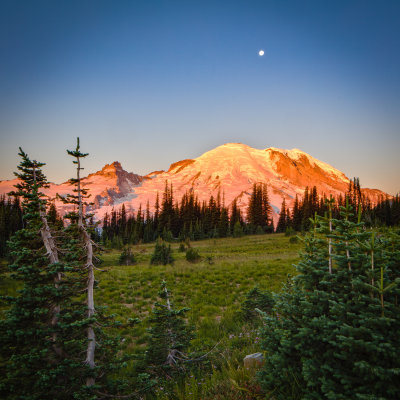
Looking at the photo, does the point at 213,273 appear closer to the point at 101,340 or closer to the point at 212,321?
the point at 212,321

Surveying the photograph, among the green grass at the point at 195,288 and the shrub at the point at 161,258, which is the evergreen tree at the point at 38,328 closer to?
the green grass at the point at 195,288

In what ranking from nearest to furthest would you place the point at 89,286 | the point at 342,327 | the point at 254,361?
the point at 342,327 < the point at 254,361 < the point at 89,286

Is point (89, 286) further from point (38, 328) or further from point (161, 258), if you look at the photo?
point (161, 258)

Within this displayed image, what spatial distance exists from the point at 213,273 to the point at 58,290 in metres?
13.6

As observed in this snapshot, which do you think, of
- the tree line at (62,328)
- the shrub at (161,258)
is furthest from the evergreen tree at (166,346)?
the shrub at (161,258)

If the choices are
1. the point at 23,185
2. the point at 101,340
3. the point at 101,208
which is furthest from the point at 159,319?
the point at 101,208

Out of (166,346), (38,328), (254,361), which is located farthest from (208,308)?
(38,328)

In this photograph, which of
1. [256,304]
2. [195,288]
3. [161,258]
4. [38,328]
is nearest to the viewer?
[38,328]

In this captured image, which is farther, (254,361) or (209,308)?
(209,308)

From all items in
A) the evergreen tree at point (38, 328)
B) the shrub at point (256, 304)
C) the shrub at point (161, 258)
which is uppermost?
the evergreen tree at point (38, 328)

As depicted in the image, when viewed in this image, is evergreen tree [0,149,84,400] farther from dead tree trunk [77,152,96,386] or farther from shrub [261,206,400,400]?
shrub [261,206,400,400]

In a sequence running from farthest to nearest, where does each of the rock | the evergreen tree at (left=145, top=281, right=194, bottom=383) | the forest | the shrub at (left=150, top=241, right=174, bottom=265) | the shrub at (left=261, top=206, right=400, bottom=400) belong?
the shrub at (left=150, top=241, right=174, bottom=265), the evergreen tree at (left=145, top=281, right=194, bottom=383), the rock, the forest, the shrub at (left=261, top=206, right=400, bottom=400)

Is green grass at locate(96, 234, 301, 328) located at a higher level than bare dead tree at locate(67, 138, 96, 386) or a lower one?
lower

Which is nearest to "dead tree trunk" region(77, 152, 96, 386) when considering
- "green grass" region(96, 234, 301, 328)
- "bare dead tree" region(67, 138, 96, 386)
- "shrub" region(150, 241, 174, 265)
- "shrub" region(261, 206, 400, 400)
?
"bare dead tree" region(67, 138, 96, 386)
